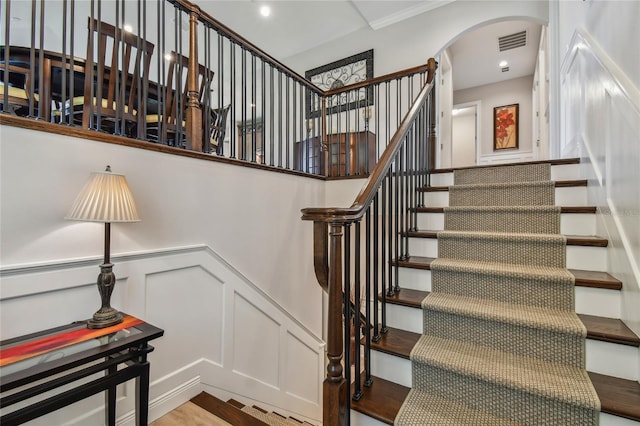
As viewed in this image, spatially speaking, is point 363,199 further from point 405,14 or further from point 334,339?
point 405,14

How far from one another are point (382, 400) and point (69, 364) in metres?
1.21

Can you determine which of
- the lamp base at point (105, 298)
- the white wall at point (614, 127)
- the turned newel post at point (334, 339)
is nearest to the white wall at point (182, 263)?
the lamp base at point (105, 298)

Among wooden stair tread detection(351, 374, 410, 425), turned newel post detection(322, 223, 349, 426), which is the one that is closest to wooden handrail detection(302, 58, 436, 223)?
turned newel post detection(322, 223, 349, 426)

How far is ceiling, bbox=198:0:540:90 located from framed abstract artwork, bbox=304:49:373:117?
17.4 inches

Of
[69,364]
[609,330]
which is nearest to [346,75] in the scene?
[609,330]

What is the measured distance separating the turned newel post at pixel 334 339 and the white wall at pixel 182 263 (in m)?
1.09

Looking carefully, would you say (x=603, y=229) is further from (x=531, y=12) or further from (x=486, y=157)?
(x=486, y=157)

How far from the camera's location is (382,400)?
124 centimetres

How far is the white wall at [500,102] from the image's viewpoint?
5.95 m

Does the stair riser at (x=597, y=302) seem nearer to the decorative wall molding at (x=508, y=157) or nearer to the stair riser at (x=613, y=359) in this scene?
the stair riser at (x=613, y=359)

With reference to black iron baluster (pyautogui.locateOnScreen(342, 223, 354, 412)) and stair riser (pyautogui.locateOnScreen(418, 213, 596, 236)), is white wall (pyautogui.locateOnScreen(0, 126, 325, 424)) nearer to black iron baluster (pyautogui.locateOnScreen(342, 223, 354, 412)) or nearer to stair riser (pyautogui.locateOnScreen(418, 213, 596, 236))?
black iron baluster (pyautogui.locateOnScreen(342, 223, 354, 412))

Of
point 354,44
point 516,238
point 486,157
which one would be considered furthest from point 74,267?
point 486,157

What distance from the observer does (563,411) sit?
1039 millimetres

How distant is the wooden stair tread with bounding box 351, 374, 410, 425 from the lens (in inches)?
45.8
